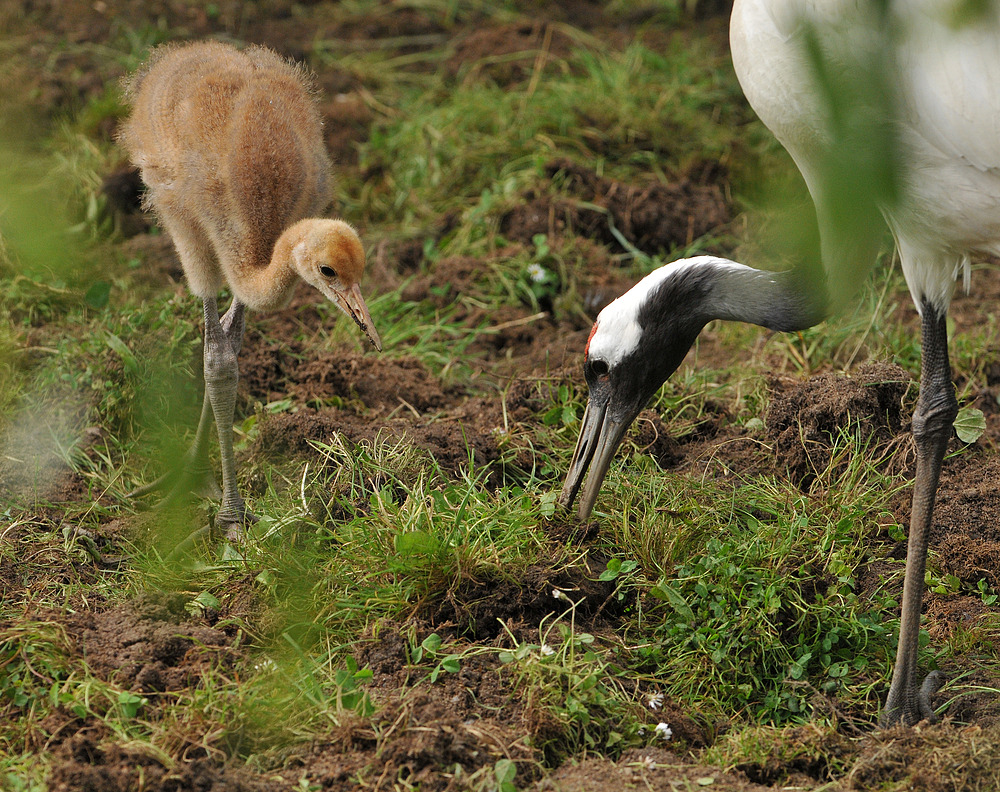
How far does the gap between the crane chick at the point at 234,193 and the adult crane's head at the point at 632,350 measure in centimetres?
83

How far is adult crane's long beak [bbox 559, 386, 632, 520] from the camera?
3.68 metres

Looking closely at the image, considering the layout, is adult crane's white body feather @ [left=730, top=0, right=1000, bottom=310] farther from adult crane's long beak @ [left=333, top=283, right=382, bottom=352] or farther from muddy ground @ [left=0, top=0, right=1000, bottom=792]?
adult crane's long beak @ [left=333, top=283, right=382, bottom=352]

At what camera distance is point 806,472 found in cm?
418

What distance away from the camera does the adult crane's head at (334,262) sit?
11.6 ft

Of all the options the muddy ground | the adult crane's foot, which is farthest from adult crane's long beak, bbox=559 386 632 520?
the adult crane's foot

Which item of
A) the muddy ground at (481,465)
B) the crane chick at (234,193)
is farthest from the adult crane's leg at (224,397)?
the muddy ground at (481,465)

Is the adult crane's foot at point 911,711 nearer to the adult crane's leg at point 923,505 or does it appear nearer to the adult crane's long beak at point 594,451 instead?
the adult crane's leg at point 923,505

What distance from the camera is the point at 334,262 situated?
11.6ft

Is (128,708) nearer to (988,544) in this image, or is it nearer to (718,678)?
(718,678)

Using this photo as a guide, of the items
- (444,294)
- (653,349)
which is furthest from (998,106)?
(444,294)

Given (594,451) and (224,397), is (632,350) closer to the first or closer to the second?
(594,451)

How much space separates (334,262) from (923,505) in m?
2.09

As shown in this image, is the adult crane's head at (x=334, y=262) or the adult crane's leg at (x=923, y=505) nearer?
the adult crane's leg at (x=923, y=505)

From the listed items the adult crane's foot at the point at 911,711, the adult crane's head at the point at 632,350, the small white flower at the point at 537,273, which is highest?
the adult crane's head at the point at 632,350
